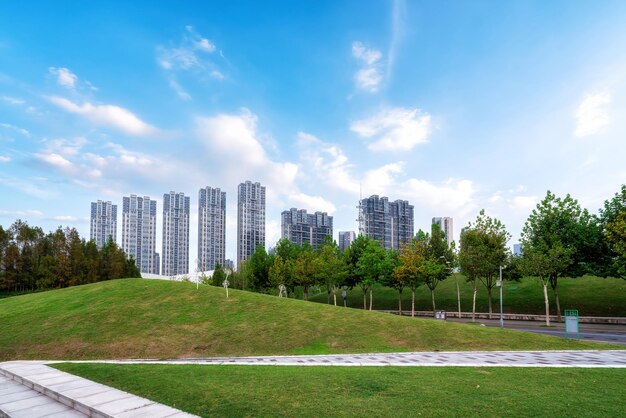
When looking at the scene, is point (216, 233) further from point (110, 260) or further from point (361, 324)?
point (361, 324)

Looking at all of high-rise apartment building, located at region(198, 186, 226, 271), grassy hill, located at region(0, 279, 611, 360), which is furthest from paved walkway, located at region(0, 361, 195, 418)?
high-rise apartment building, located at region(198, 186, 226, 271)

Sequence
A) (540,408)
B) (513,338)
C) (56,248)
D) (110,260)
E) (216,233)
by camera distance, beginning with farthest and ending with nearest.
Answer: (216,233)
(110,260)
(56,248)
(513,338)
(540,408)

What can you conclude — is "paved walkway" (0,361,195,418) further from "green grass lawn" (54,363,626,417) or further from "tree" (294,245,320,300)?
"tree" (294,245,320,300)

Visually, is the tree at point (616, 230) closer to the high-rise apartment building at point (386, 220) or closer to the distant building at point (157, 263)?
the high-rise apartment building at point (386, 220)

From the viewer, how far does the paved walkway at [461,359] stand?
1738 cm

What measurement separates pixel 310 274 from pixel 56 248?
54.1 meters

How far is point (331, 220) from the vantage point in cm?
17238

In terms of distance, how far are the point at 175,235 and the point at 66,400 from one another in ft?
569

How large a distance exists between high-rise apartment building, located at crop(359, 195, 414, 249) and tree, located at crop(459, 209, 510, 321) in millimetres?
99520

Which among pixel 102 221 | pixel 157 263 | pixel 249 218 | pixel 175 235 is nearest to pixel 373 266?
pixel 249 218

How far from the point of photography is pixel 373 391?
1005cm

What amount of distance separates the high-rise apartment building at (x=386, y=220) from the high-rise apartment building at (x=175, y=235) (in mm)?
86128

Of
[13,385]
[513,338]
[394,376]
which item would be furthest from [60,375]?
[513,338]

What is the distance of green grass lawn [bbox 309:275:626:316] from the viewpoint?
1861 inches
